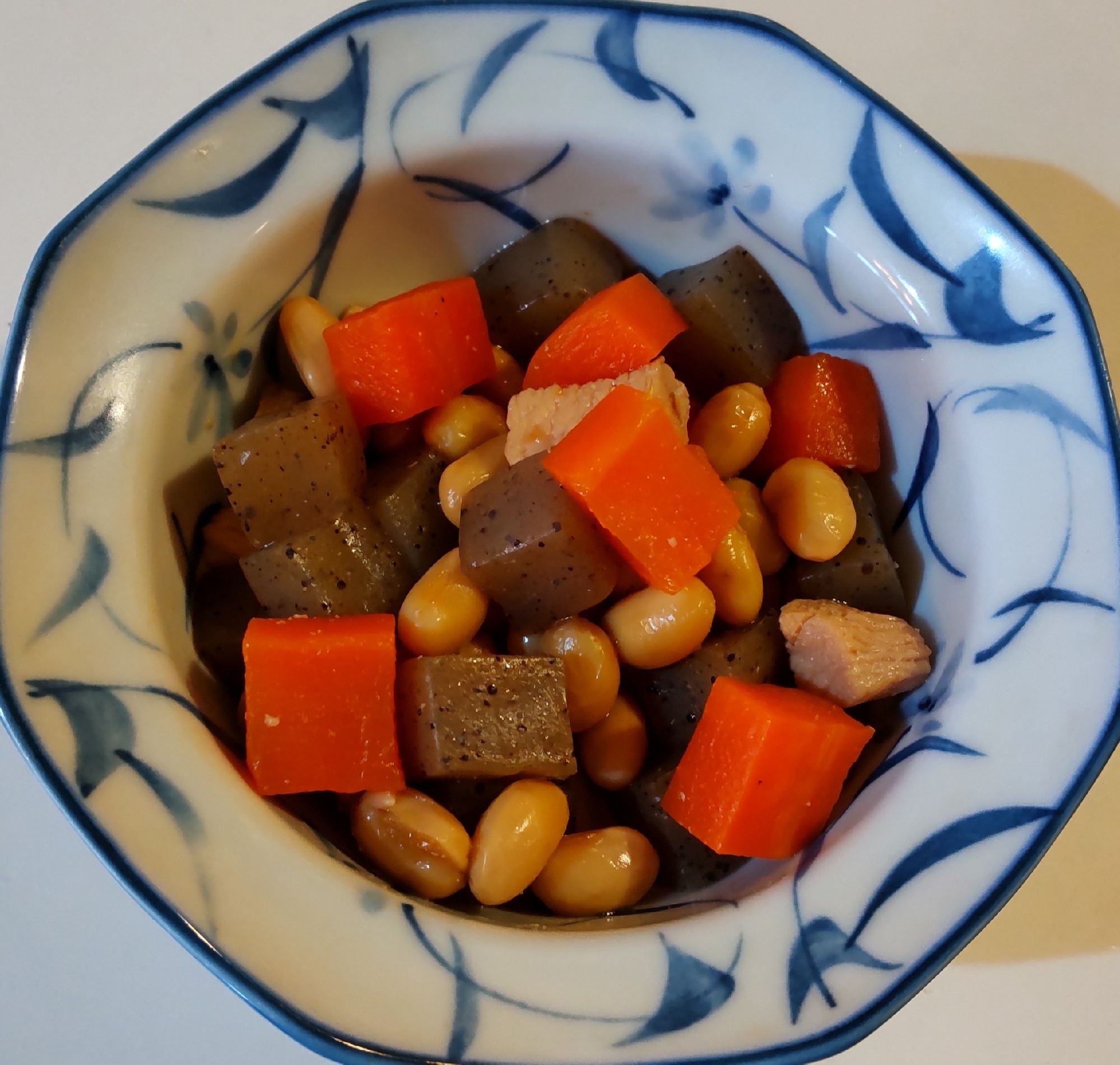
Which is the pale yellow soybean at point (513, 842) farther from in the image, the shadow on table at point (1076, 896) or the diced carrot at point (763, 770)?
the shadow on table at point (1076, 896)

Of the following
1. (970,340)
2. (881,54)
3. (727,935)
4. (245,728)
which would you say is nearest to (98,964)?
(245,728)

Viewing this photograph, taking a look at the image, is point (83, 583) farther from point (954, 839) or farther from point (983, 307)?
point (983, 307)

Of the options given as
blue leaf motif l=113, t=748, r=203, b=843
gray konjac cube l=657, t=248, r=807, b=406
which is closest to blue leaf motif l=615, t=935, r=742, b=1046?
blue leaf motif l=113, t=748, r=203, b=843

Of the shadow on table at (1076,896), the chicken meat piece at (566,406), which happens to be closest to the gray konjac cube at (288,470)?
the chicken meat piece at (566,406)

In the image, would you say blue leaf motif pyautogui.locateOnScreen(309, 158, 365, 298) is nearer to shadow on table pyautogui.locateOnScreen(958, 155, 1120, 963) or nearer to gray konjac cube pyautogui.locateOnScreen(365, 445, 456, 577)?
gray konjac cube pyautogui.locateOnScreen(365, 445, 456, 577)

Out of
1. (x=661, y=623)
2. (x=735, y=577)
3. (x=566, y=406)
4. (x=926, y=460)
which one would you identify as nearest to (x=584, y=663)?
(x=661, y=623)
